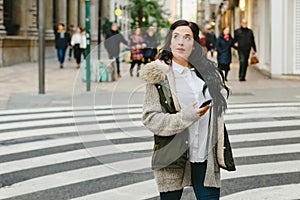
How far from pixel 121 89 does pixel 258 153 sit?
4.10 m

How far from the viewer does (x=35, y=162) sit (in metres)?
8.30

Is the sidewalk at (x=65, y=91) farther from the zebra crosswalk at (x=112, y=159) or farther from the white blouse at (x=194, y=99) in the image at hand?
the white blouse at (x=194, y=99)

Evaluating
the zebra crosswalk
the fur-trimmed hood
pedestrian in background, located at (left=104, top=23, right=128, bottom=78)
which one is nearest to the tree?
the zebra crosswalk

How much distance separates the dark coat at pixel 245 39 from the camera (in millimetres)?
22344

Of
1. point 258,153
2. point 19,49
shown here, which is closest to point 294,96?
point 258,153

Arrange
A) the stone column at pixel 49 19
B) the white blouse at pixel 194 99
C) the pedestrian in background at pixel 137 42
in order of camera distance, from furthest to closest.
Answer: the stone column at pixel 49 19 → the pedestrian in background at pixel 137 42 → the white blouse at pixel 194 99

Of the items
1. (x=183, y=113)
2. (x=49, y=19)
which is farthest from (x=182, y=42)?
(x=49, y=19)

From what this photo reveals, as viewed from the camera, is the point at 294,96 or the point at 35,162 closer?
the point at 35,162

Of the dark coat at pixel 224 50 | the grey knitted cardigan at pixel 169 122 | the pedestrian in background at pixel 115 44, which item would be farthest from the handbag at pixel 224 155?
the dark coat at pixel 224 50

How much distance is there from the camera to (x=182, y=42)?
3.95 metres

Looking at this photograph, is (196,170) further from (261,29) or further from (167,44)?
(261,29)

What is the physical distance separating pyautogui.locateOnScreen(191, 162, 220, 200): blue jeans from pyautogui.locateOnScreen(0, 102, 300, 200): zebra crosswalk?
563mm

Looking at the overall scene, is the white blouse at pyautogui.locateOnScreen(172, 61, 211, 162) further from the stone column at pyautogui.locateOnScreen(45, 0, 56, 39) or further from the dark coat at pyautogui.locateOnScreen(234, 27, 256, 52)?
the stone column at pyautogui.locateOnScreen(45, 0, 56, 39)

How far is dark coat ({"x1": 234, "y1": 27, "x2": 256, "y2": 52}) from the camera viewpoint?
22344 millimetres
